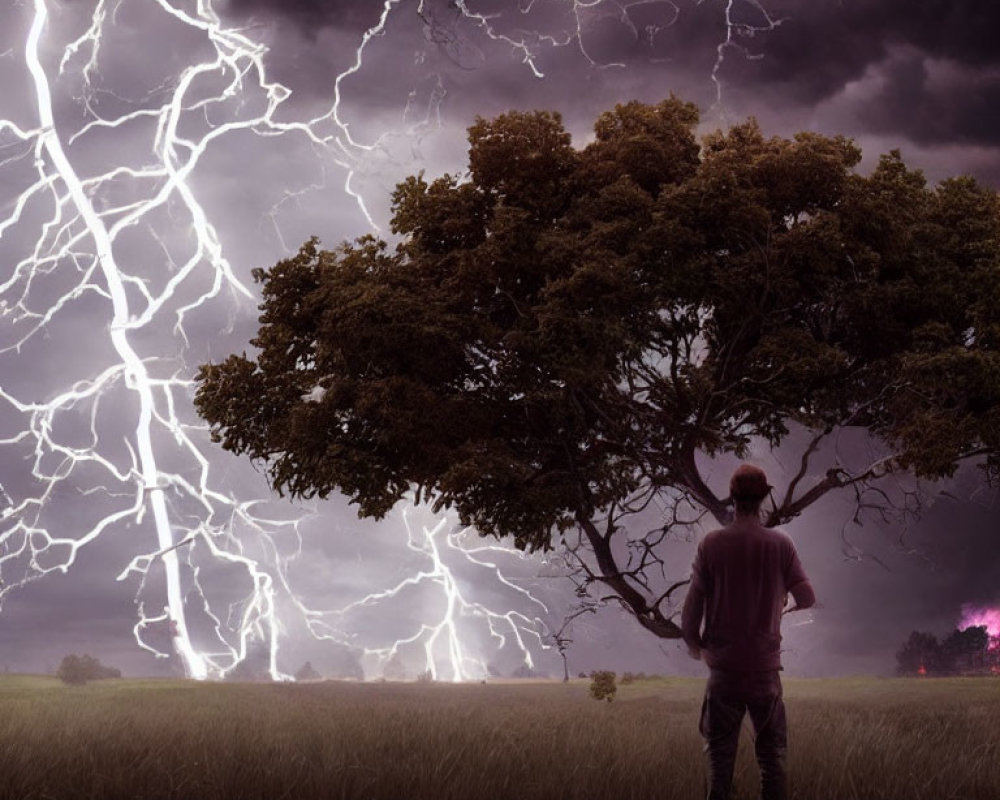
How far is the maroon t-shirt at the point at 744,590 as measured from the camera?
6.41 m

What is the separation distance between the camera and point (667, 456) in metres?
15.6

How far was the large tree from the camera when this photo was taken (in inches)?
530

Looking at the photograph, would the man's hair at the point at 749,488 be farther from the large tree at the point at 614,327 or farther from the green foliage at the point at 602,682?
the green foliage at the point at 602,682

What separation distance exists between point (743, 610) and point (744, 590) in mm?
125

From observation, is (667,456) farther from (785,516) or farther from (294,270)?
(294,270)

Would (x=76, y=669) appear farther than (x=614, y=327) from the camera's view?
Yes

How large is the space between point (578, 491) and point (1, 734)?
8.24 m

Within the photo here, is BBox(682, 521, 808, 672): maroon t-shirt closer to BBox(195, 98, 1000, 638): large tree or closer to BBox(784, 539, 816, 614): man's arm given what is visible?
BBox(784, 539, 816, 614): man's arm

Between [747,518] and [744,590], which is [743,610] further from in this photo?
[747,518]

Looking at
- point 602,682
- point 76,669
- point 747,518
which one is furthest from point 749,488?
point 76,669

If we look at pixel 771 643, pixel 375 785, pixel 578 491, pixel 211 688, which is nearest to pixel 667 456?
pixel 578 491

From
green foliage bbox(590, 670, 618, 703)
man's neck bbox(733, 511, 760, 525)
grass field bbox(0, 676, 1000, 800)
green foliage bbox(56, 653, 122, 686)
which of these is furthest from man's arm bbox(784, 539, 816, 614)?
green foliage bbox(56, 653, 122, 686)

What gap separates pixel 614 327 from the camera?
1298 cm

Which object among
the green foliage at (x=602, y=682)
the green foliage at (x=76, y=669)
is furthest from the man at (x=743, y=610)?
the green foliage at (x=76, y=669)
